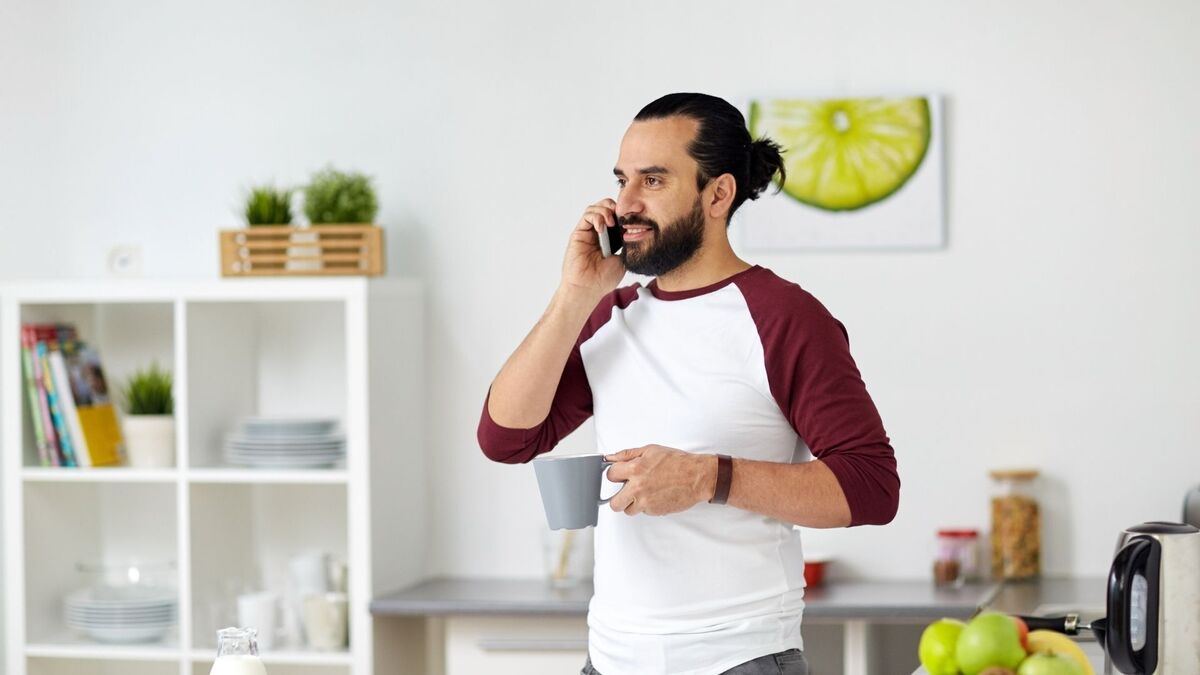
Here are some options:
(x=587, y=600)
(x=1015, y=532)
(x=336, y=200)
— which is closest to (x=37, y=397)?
(x=336, y=200)

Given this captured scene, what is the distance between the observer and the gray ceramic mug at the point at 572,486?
181cm

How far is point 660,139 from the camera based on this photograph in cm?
192

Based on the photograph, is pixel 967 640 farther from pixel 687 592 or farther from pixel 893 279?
pixel 893 279

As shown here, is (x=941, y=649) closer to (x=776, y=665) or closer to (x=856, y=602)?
(x=776, y=665)

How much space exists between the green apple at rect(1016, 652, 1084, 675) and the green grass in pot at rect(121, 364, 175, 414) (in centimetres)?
246

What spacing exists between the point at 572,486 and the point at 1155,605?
2.52 ft

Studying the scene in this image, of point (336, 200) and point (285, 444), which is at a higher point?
point (336, 200)

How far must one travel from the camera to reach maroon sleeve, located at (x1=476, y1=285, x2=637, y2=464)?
78.4 inches

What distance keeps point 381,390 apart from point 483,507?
1.47ft

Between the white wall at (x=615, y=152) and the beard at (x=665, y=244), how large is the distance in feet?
4.91

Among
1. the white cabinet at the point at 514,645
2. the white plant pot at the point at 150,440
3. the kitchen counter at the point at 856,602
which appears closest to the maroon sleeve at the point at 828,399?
the kitchen counter at the point at 856,602

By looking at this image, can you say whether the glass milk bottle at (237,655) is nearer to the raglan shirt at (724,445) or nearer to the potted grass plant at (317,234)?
the raglan shirt at (724,445)

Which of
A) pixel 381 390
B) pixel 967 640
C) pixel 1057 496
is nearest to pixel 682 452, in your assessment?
pixel 967 640

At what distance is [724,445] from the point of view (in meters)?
1.85
